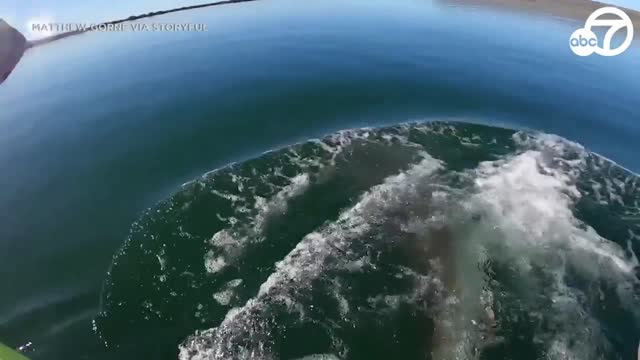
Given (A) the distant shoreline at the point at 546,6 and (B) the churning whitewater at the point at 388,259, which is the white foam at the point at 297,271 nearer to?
(B) the churning whitewater at the point at 388,259

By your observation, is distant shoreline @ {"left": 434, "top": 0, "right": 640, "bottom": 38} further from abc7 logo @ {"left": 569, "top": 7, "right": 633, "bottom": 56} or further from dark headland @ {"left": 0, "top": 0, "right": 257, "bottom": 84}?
dark headland @ {"left": 0, "top": 0, "right": 257, "bottom": 84}

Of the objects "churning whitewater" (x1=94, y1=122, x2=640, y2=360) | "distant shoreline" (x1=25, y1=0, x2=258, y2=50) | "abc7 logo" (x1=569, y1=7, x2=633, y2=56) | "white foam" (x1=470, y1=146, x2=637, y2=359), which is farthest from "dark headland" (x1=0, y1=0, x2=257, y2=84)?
"abc7 logo" (x1=569, y1=7, x2=633, y2=56)

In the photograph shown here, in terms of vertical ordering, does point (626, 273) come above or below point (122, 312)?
above

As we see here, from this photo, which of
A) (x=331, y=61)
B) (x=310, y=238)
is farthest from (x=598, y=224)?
(x=331, y=61)

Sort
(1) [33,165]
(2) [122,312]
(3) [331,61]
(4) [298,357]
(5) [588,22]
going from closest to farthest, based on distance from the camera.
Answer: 1. (4) [298,357]
2. (2) [122,312]
3. (1) [33,165]
4. (3) [331,61]
5. (5) [588,22]

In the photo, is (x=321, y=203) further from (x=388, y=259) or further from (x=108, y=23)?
(x=108, y=23)

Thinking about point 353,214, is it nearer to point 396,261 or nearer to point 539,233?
point 396,261
